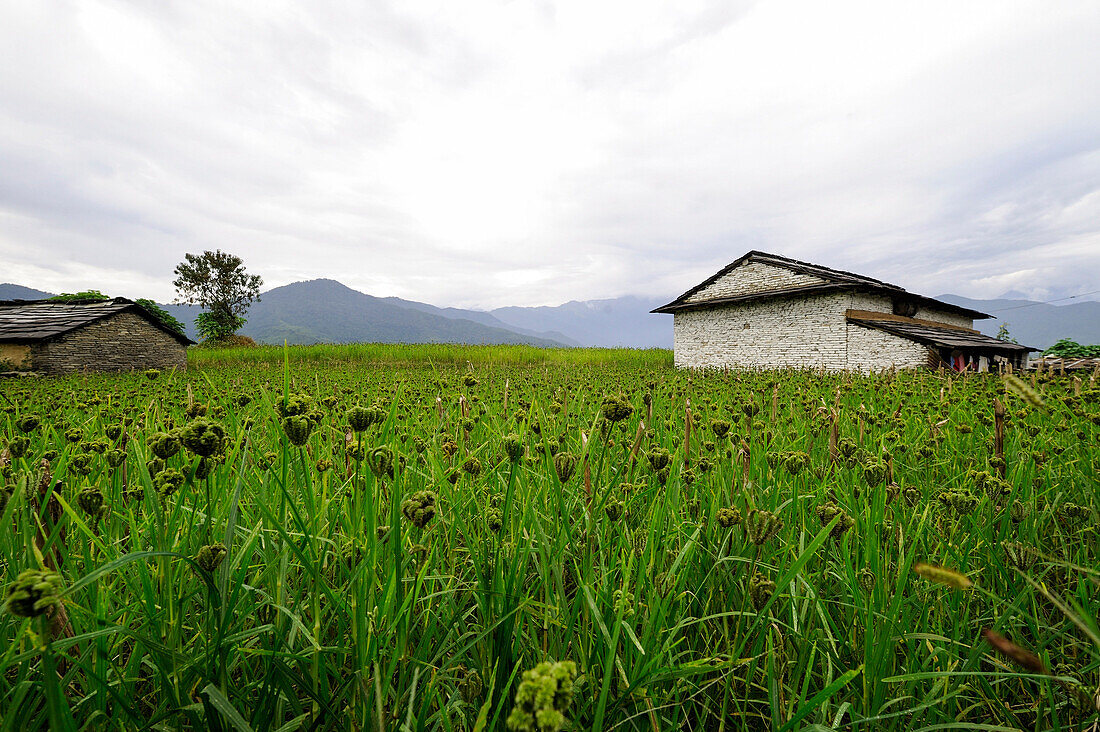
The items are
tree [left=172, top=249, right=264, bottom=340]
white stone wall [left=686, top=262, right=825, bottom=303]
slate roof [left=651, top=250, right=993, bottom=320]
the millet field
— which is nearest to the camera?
the millet field

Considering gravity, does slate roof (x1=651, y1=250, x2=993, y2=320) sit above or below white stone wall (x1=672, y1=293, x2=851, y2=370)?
above

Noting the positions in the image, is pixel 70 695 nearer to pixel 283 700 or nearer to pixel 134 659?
pixel 134 659

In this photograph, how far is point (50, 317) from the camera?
52.4 ft

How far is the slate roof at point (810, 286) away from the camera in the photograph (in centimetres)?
1691

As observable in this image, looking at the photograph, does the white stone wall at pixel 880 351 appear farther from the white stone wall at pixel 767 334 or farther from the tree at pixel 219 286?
the tree at pixel 219 286

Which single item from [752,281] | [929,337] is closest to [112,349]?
[752,281]

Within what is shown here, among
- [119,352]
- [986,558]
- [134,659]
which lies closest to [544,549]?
[134,659]

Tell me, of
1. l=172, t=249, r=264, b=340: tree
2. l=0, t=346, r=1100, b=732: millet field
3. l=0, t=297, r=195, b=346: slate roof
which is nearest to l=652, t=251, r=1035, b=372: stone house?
l=0, t=346, r=1100, b=732: millet field

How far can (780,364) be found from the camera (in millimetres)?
18688

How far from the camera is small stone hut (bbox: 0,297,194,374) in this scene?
13508 millimetres

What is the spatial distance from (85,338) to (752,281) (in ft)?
85.0

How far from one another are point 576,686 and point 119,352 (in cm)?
2240

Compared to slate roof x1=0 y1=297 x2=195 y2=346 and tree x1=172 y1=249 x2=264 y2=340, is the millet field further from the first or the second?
tree x1=172 y1=249 x2=264 y2=340

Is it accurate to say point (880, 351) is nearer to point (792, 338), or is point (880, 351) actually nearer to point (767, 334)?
point (792, 338)
